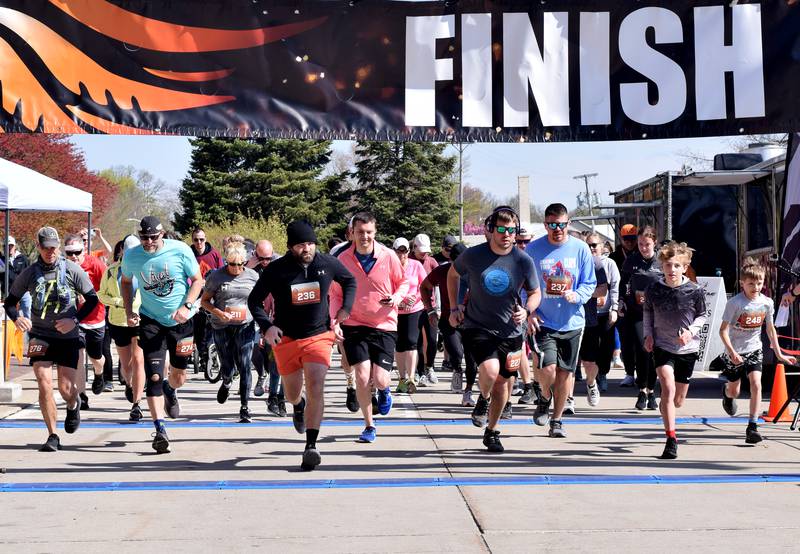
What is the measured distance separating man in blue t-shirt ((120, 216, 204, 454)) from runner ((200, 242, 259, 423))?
1.69 metres

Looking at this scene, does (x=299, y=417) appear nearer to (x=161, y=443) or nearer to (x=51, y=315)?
(x=161, y=443)

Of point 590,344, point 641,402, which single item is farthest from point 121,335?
point 641,402

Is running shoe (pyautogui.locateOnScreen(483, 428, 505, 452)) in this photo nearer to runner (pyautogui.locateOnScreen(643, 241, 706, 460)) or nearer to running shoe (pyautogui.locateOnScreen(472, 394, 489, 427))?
running shoe (pyautogui.locateOnScreen(472, 394, 489, 427))

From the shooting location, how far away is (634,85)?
31.3ft

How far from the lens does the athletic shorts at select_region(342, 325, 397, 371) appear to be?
1022 centimetres

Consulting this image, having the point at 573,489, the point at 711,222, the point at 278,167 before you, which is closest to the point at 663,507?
the point at 573,489

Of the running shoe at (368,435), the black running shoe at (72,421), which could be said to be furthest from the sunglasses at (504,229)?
the black running shoe at (72,421)

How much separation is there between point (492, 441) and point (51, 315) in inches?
155

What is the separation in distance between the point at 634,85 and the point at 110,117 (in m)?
4.44

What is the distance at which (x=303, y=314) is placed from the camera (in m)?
8.79

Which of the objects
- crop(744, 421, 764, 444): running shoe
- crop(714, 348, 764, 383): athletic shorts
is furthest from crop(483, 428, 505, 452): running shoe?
crop(714, 348, 764, 383): athletic shorts

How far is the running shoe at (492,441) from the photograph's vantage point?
9.44 metres

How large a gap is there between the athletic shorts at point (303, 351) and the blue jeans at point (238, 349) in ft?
9.93

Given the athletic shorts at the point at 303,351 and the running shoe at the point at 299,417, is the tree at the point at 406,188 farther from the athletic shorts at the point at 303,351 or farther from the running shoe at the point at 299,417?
the athletic shorts at the point at 303,351
